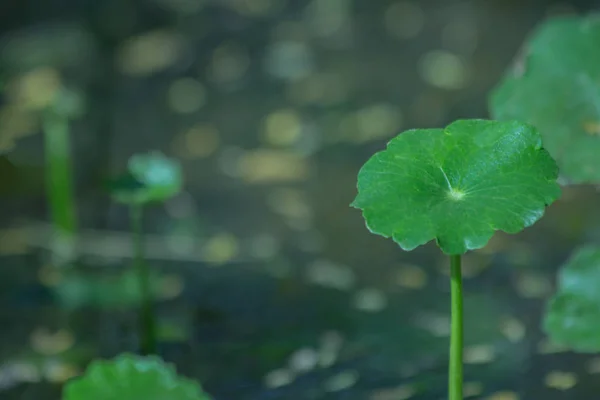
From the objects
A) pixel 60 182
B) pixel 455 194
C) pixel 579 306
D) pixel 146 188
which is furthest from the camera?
pixel 60 182

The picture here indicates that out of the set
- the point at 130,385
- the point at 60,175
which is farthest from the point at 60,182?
the point at 130,385

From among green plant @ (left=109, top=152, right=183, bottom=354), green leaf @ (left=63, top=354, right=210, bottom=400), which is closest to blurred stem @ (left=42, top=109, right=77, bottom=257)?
green plant @ (left=109, top=152, right=183, bottom=354)

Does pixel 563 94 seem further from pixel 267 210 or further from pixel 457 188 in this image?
pixel 267 210

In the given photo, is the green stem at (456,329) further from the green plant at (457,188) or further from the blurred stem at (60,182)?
the blurred stem at (60,182)

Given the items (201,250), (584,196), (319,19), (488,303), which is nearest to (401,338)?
(488,303)

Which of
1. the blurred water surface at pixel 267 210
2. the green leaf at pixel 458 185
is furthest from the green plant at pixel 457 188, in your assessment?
the blurred water surface at pixel 267 210

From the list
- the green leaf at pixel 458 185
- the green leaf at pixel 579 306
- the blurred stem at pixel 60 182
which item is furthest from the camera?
the blurred stem at pixel 60 182
